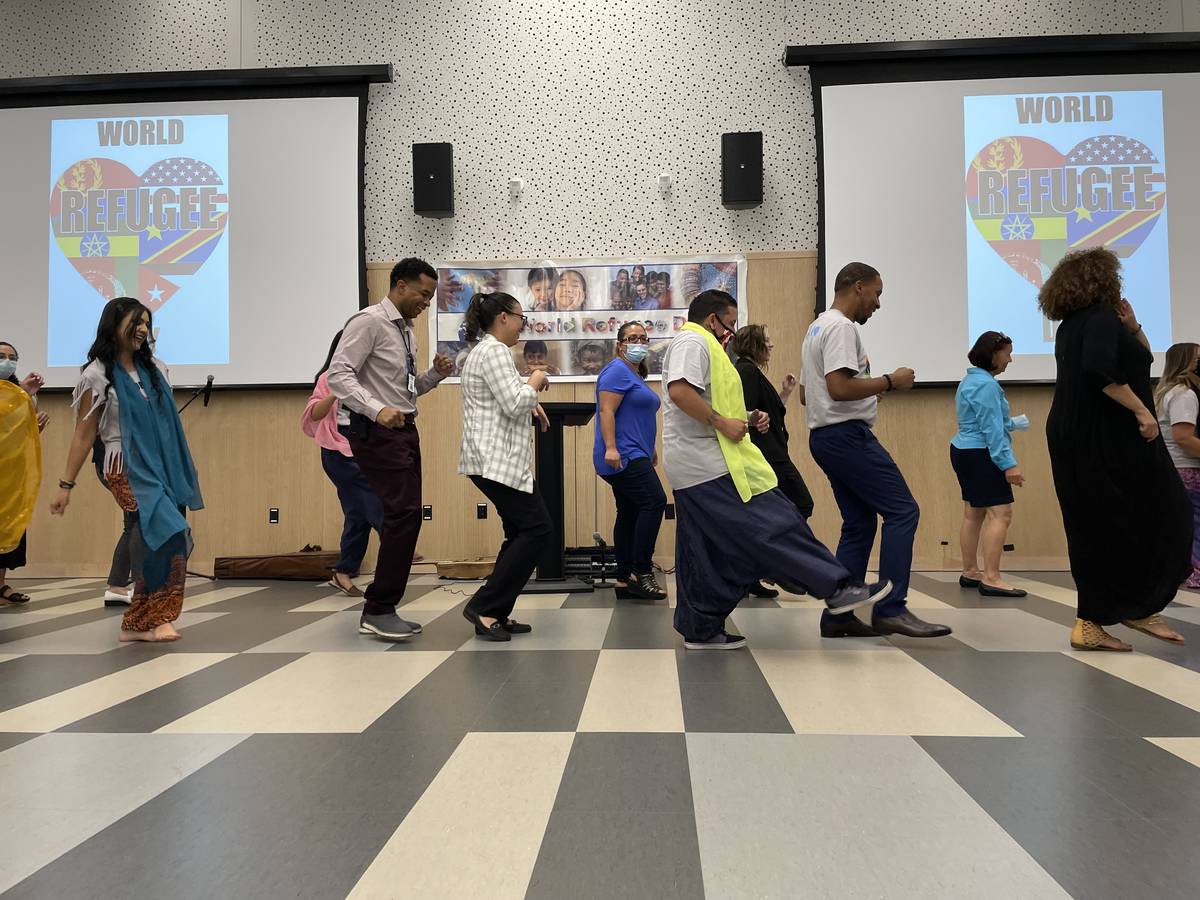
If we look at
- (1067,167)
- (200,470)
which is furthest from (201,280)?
(1067,167)

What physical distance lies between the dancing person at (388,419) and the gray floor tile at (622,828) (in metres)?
1.51

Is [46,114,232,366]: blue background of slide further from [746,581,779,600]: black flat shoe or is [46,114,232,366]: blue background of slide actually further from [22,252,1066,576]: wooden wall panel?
[746,581,779,600]: black flat shoe

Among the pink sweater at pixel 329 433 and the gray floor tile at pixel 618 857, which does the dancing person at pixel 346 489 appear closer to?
the pink sweater at pixel 329 433

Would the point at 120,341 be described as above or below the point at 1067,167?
below

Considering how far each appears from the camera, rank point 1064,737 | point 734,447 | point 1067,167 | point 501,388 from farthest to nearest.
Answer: point 1067,167, point 501,388, point 734,447, point 1064,737

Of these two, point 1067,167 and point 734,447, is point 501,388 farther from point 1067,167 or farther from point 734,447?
point 1067,167

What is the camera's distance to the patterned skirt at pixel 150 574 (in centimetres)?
313

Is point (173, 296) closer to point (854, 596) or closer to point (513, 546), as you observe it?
point (513, 546)

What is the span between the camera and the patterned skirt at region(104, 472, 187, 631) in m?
3.13

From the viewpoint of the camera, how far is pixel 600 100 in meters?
6.05

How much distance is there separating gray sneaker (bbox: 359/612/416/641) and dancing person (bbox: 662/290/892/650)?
3.66 feet

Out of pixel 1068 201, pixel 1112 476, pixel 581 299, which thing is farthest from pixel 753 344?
pixel 1068 201

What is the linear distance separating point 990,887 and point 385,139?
634 centimetres

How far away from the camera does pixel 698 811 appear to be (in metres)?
1.40
